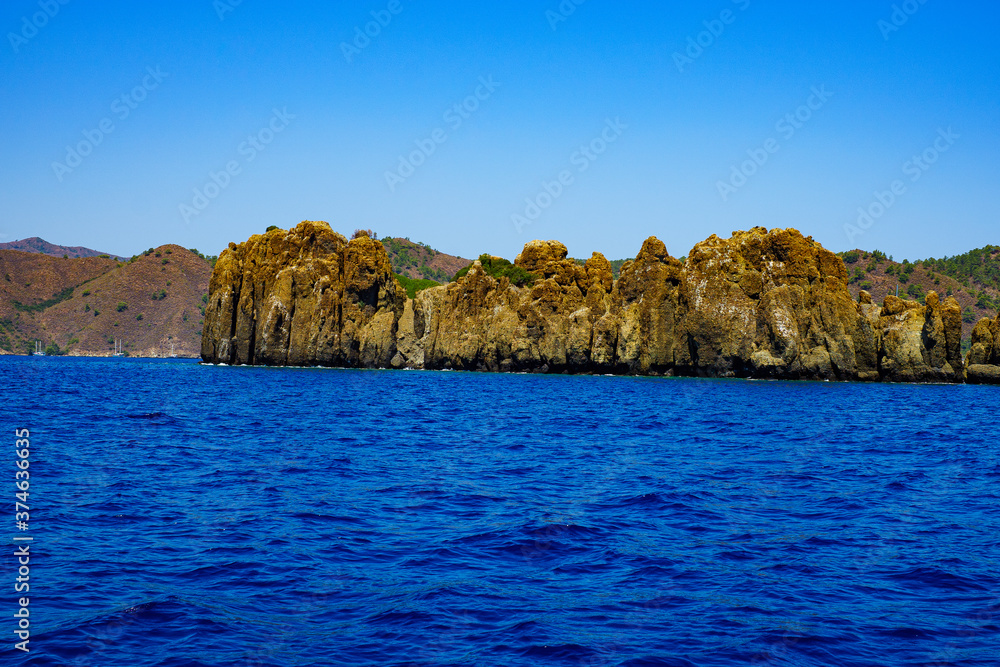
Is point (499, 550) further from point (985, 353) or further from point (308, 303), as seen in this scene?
point (985, 353)

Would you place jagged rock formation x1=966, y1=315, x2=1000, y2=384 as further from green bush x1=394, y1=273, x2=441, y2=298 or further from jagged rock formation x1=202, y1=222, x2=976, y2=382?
green bush x1=394, y1=273, x2=441, y2=298

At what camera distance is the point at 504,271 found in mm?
140000

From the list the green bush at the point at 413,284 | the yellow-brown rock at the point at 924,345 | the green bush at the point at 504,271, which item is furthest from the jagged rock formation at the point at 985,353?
the green bush at the point at 413,284

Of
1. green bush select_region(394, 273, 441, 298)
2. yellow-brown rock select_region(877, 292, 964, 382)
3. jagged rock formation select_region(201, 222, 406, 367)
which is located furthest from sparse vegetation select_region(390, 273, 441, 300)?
yellow-brown rock select_region(877, 292, 964, 382)

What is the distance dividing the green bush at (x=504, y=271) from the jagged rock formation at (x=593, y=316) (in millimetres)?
2649

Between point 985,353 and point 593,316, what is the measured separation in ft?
167

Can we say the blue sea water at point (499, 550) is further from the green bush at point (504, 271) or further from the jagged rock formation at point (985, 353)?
the green bush at point (504, 271)

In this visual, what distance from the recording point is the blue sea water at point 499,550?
11.2 m

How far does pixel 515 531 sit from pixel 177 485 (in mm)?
10320

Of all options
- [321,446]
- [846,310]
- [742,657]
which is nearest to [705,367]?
[846,310]

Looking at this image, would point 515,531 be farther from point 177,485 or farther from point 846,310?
point 846,310

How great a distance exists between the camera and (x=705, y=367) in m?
106

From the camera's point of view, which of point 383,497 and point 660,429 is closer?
point 383,497

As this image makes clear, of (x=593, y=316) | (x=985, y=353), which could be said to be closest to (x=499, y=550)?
(x=593, y=316)
